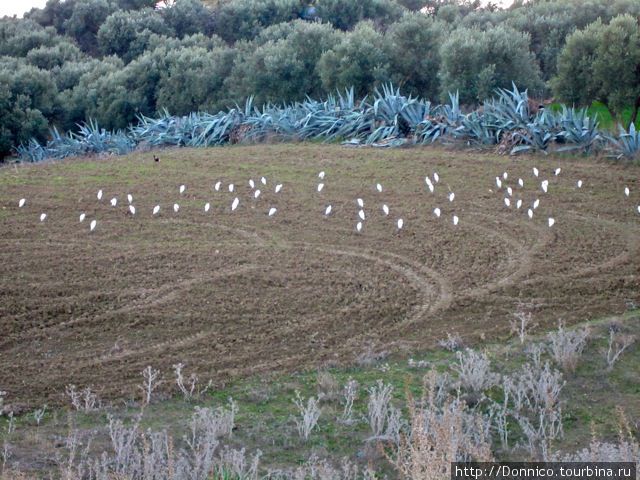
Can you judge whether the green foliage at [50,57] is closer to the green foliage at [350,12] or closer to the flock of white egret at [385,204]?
the green foliage at [350,12]

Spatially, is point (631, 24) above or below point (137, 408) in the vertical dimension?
above

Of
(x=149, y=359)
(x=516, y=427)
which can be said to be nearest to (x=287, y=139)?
(x=149, y=359)

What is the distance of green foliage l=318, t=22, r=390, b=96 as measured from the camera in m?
20.0

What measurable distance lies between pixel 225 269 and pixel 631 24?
10.2m

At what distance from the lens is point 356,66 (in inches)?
784

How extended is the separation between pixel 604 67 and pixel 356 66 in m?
5.79

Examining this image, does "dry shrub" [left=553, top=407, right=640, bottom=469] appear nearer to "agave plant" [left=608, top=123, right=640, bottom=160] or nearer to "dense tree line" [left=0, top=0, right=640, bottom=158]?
"agave plant" [left=608, top=123, right=640, bottom=160]

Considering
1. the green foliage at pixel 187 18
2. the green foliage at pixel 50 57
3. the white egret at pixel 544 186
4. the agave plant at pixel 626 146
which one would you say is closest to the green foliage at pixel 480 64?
the agave plant at pixel 626 146

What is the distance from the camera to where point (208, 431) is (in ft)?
18.3

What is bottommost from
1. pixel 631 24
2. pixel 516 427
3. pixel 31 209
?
pixel 516 427

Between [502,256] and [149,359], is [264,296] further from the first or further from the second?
[502,256]

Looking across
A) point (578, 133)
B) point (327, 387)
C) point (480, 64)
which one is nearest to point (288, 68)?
point (480, 64)

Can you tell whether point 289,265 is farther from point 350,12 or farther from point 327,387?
point 350,12

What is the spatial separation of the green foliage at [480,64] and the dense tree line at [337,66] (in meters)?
0.02
